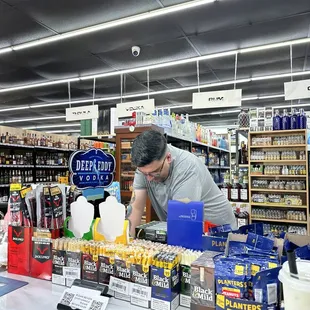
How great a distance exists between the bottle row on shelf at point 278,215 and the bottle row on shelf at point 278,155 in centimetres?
100

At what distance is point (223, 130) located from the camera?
59.6ft

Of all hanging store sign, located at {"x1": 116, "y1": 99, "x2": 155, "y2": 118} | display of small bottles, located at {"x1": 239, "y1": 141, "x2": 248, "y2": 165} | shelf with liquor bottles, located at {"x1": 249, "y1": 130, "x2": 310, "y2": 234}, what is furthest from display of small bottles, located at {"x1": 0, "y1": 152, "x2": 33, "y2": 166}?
shelf with liquor bottles, located at {"x1": 249, "y1": 130, "x2": 310, "y2": 234}

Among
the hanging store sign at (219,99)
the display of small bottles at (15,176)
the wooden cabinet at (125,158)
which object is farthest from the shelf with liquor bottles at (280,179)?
the display of small bottles at (15,176)

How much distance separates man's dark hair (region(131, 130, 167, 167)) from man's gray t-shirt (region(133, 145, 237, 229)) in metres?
0.26

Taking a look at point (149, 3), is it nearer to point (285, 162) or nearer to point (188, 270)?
point (285, 162)

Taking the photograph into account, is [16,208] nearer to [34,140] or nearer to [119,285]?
[119,285]

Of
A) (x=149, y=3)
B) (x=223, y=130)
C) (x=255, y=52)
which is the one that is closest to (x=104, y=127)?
(x=149, y=3)

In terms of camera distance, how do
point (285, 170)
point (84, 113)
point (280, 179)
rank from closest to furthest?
point (285, 170), point (280, 179), point (84, 113)

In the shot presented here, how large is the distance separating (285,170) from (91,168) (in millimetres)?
4707

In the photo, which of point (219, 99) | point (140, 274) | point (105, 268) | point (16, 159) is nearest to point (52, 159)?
point (16, 159)

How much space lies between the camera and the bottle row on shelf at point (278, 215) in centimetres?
540

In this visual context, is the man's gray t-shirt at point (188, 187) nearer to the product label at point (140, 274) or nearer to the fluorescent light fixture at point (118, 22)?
the product label at point (140, 274)

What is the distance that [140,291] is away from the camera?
113 cm

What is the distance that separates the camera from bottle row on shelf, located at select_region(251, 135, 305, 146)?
543 centimetres
